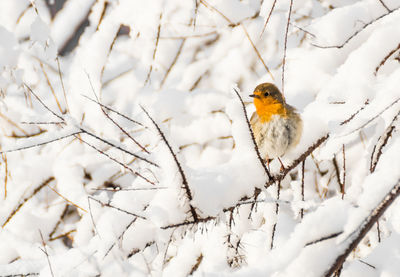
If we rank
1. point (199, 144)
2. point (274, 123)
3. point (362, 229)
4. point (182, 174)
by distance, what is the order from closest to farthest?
point (362, 229) < point (182, 174) < point (274, 123) < point (199, 144)

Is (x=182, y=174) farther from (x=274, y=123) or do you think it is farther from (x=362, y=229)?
(x=274, y=123)

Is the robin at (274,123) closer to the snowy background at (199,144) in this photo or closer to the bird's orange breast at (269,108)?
the bird's orange breast at (269,108)

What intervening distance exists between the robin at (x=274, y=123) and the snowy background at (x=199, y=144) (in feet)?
0.51

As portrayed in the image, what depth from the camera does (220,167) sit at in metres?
1.66

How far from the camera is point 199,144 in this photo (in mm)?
3588

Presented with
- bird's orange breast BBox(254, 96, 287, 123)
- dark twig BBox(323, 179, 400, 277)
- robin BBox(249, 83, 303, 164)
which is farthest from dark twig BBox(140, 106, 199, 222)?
bird's orange breast BBox(254, 96, 287, 123)

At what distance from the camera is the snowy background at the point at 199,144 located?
141 centimetres

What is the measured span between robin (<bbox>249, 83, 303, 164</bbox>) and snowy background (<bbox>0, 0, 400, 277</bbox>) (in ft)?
0.51

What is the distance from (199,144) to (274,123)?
2.94 ft

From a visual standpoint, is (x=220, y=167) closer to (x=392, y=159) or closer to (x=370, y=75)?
(x=392, y=159)

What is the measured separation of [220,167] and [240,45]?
211 cm

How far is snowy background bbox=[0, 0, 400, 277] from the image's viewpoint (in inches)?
55.5

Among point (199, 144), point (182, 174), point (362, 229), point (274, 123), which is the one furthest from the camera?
point (199, 144)

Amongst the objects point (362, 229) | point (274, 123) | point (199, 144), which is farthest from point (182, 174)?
point (199, 144)
